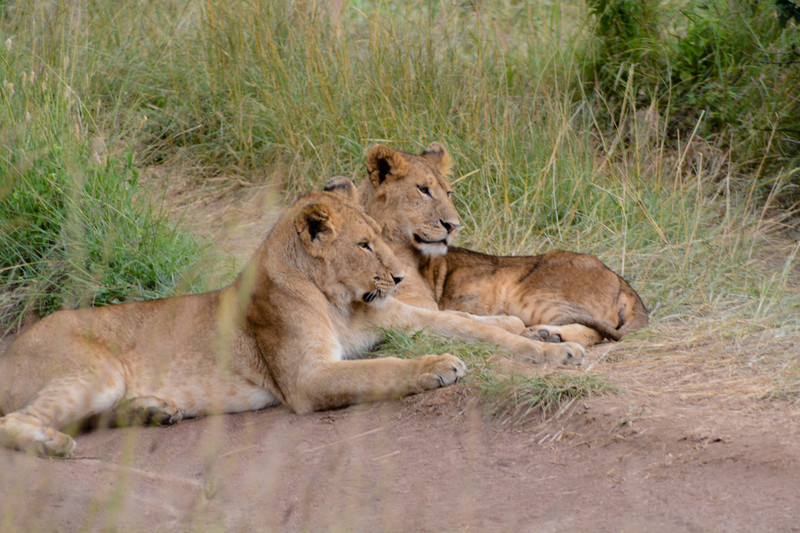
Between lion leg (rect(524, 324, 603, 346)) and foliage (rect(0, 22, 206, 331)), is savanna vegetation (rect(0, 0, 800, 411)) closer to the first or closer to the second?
foliage (rect(0, 22, 206, 331))

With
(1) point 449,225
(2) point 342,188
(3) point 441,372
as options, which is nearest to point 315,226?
(2) point 342,188

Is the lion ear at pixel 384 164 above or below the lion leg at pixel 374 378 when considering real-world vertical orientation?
above

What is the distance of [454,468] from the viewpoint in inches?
138

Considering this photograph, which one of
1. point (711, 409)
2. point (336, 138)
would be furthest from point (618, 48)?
point (711, 409)

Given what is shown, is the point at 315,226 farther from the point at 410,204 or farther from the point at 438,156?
the point at 438,156

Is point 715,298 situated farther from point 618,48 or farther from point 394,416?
point 618,48

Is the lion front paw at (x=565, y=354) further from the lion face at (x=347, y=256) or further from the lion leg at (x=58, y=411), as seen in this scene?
the lion leg at (x=58, y=411)

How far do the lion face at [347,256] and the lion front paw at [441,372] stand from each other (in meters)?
0.48

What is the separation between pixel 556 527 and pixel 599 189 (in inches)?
145

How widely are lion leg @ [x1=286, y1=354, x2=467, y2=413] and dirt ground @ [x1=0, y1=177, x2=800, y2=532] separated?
3.1 inches

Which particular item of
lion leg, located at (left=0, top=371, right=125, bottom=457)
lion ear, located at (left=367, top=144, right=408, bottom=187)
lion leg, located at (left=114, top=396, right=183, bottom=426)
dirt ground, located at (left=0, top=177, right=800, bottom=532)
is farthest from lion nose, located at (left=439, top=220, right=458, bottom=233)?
lion leg, located at (left=0, top=371, right=125, bottom=457)

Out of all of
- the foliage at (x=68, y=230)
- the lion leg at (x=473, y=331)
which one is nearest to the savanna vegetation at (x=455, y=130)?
the foliage at (x=68, y=230)

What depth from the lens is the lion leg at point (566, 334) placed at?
4645mm

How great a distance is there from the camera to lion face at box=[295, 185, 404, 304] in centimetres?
420
